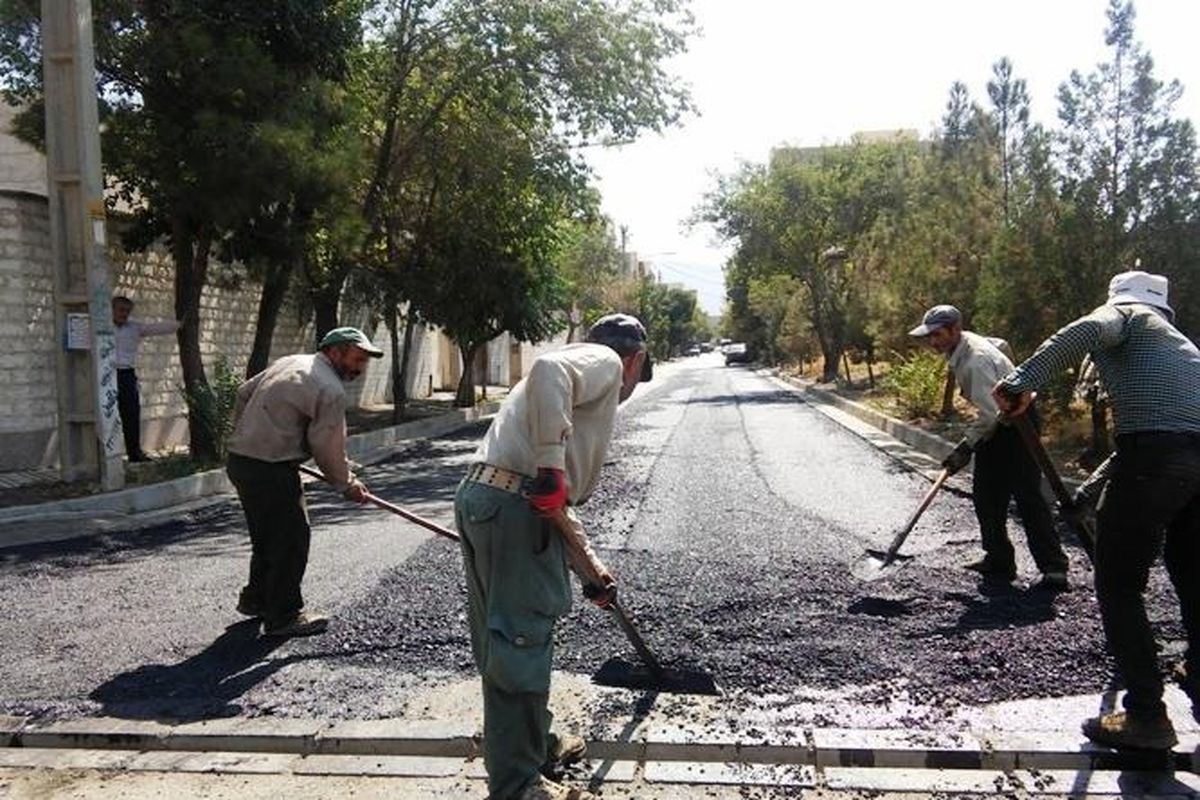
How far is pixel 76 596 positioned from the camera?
6375 millimetres

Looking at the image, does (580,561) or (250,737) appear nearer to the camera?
(580,561)

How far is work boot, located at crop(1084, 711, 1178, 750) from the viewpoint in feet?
12.1

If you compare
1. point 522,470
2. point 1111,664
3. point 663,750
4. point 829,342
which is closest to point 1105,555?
point 1111,664

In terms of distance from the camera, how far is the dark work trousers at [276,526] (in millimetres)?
5309

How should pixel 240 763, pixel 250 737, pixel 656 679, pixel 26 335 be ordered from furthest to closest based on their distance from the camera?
pixel 26 335
pixel 656 679
pixel 250 737
pixel 240 763

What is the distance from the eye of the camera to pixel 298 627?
5.34 meters

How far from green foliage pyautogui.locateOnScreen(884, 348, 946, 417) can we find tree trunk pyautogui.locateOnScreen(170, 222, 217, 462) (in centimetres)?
1070

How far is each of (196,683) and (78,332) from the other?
615cm

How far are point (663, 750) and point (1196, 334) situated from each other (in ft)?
26.4

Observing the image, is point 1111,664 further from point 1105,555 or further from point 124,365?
point 124,365

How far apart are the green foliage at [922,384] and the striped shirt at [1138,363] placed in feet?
41.4

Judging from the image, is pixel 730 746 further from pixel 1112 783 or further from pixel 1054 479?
pixel 1054 479

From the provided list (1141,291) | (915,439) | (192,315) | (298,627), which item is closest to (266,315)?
(192,315)

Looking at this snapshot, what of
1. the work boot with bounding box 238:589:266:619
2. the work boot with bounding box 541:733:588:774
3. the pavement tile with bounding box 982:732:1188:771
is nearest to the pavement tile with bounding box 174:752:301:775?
the work boot with bounding box 541:733:588:774
